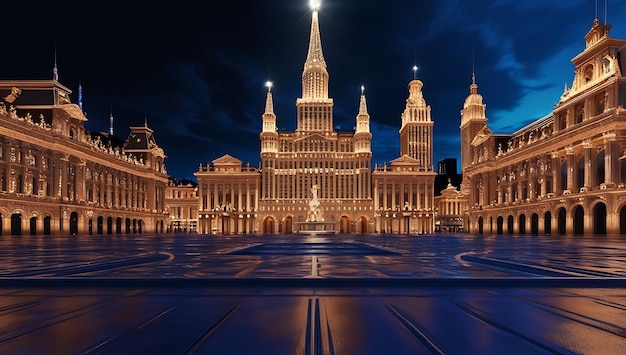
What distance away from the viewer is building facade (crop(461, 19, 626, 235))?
5456cm

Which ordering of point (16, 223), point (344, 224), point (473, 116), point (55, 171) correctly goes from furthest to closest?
point (473, 116), point (344, 224), point (55, 171), point (16, 223)

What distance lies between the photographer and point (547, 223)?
70625 mm

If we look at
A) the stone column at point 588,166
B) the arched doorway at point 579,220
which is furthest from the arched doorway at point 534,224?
the stone column at point 588,166

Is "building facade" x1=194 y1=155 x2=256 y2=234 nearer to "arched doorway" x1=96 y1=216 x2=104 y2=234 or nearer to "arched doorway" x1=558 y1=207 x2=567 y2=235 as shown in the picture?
"arched doorway" x1=96 y1=216 x2=104 y2=234

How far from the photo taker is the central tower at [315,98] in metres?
141

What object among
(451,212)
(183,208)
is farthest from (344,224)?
(183,208)

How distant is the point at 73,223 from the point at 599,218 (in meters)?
82.3

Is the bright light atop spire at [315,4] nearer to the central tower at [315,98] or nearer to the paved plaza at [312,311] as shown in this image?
the central tower at [315,98]

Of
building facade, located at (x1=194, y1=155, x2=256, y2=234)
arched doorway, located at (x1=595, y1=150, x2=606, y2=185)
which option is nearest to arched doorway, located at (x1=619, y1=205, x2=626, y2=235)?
arched doorway, located at (x1=595, y1=150, x2=606, y2=185)

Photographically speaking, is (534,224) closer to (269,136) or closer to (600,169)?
(600,169)

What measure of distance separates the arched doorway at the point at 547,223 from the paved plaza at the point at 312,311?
202ft

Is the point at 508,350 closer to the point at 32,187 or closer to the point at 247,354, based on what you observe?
the point at 247,354

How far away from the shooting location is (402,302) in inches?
375

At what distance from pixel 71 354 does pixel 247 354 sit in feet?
7.61
